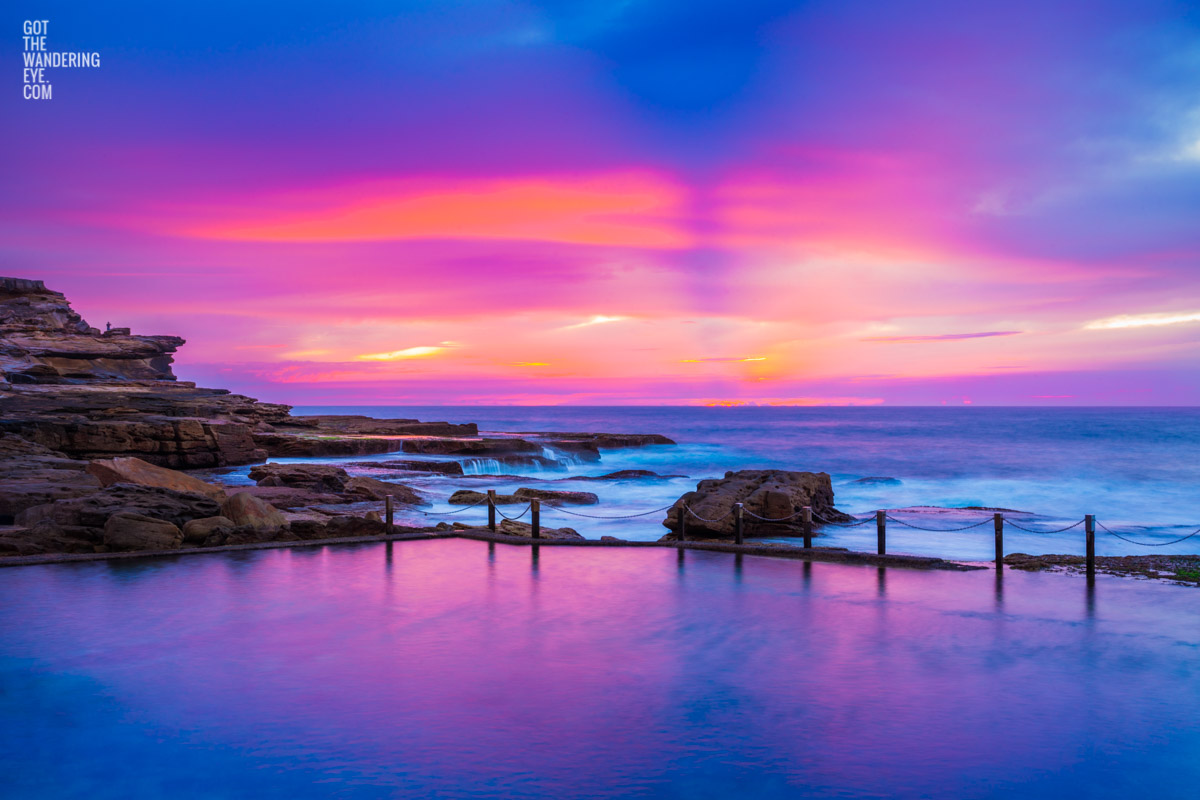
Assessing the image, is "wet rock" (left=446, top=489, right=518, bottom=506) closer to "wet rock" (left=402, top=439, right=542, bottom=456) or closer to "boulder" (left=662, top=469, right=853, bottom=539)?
"boulder" (left=662, top=469, right=853, bottom=539)

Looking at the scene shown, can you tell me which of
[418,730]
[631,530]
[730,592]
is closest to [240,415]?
[631,530]

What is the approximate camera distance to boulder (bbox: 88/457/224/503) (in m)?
19.9

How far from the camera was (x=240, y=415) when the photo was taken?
50.3m

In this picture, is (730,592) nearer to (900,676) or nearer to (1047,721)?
(900,676)

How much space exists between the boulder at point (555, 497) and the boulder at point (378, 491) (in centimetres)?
363

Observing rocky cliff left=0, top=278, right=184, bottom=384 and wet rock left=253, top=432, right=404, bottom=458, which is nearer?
rocky cliff left=0, top=278, right=184, bottom=384

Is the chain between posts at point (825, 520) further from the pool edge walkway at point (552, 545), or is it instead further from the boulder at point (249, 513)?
the boulder at point (249, 513)

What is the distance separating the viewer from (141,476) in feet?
66.3

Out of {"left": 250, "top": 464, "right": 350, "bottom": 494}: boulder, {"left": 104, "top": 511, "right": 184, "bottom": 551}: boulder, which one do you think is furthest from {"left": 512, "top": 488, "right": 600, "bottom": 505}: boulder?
{"left": 104, "top": 511, "right": 184, "bottom": 551}: boulder

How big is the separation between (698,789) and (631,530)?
19916 millimetres

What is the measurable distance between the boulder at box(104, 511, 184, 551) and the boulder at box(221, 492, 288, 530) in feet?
6.12

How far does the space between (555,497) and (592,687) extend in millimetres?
22620

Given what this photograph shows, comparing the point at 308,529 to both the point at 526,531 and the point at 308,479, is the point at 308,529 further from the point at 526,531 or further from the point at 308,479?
the point at 308,479

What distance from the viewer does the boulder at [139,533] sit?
1602 centimetres
